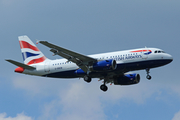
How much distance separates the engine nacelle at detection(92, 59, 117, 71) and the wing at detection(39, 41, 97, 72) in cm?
118

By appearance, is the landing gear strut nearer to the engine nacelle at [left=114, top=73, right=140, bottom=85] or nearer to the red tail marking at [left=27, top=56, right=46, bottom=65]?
the engine nacelle at [left=114, top=73, right=140, bottom=85]

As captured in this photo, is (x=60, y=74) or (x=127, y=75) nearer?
(x=60, y=74)

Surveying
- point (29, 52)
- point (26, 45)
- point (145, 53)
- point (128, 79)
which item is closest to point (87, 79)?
point (128, 79)

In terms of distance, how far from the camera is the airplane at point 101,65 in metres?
52.3

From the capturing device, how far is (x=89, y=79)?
5488cm

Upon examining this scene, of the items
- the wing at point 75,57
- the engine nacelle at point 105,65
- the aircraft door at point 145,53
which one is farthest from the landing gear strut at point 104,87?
the aircraft door at point 145,53

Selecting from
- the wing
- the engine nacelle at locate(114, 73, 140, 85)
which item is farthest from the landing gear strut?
the wing

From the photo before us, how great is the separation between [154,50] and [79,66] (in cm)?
1124

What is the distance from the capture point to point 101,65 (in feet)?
172

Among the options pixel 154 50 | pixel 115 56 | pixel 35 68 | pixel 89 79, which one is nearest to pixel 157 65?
pixel 154 50

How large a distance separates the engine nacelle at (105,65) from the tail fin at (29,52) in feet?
38.3

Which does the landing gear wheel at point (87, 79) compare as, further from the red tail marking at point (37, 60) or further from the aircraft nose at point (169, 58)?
the aircraft nose at point (169, 58)

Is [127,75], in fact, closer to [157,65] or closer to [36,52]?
[157,65]

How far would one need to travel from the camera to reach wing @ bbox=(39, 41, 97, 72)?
50.3 metres
